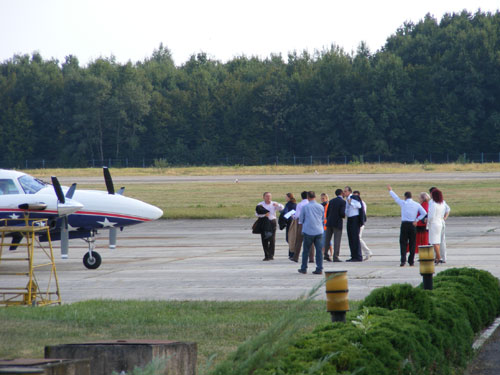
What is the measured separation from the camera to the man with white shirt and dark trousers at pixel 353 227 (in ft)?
62.6

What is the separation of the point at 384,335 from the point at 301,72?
361 feet

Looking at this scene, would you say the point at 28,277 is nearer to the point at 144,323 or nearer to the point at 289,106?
the point at 144,323

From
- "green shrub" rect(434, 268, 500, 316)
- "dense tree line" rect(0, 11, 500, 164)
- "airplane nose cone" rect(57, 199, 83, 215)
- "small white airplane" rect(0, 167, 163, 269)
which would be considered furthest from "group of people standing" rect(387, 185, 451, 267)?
"dense tree line" rect(0, 11, 500, 164)

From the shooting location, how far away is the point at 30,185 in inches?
763

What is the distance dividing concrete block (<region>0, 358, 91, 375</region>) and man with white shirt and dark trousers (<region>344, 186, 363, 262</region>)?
15.2 meters

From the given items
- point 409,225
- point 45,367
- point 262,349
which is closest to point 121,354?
point 45,367

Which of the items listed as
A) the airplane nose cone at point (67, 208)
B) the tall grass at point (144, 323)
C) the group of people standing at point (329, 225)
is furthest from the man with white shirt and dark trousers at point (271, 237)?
the tall grass at point (144, 323)

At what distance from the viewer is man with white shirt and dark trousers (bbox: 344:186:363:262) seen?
62.6 feet

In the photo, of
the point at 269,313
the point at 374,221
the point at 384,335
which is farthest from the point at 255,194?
the point at 384,335

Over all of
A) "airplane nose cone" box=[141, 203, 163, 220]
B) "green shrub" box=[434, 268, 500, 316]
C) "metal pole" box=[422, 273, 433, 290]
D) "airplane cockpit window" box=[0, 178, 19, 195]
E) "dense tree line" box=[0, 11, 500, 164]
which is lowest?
"green shrub" box=[434, 268, 500, 316]

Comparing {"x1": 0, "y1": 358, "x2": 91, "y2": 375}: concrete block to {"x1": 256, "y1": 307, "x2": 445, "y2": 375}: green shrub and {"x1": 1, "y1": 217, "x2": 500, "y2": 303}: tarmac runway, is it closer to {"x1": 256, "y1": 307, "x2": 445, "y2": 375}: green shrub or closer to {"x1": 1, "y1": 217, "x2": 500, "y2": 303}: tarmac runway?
{"x1": 256, "y1": 307, "x2": 445, "y2": 375}: green shrub

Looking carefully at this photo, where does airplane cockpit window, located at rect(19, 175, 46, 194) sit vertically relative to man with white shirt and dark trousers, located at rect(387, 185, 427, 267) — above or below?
above

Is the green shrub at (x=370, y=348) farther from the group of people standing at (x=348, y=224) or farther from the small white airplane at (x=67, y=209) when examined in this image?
the small white airplane at (x=67, y=209)

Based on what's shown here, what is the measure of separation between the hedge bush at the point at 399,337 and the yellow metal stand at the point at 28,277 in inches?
279
